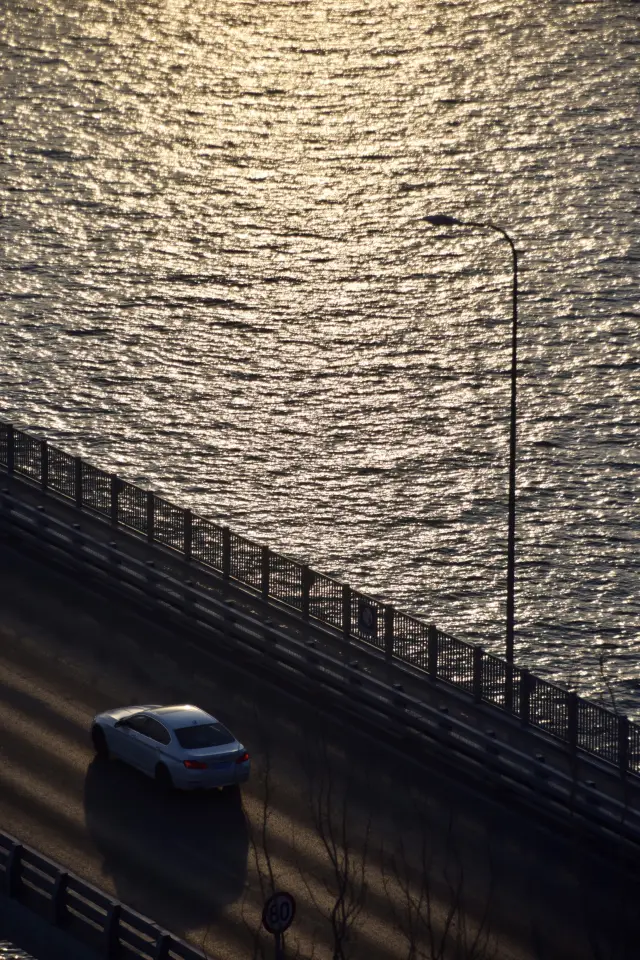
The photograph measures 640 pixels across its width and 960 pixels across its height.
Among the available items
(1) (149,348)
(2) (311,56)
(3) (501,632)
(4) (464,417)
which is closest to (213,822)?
(3) (501,632)

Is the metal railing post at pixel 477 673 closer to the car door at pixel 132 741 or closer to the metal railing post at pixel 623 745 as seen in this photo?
the metal railing post at pixel 623 745

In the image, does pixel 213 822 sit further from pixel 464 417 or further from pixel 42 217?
pixel 42 217

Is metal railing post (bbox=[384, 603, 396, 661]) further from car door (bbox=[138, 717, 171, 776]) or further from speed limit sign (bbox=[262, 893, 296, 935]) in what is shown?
speed limit sign (bbox=[262, 893, 296, 935])

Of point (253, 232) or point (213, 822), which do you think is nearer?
point (213, 822)

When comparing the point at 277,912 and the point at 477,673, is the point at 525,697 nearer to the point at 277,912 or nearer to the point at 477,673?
the point at 477,673

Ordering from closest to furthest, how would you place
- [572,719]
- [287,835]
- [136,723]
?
[287,835]
[136,723]
[572,719]

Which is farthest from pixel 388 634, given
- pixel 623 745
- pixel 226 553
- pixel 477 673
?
pixel 623 745
